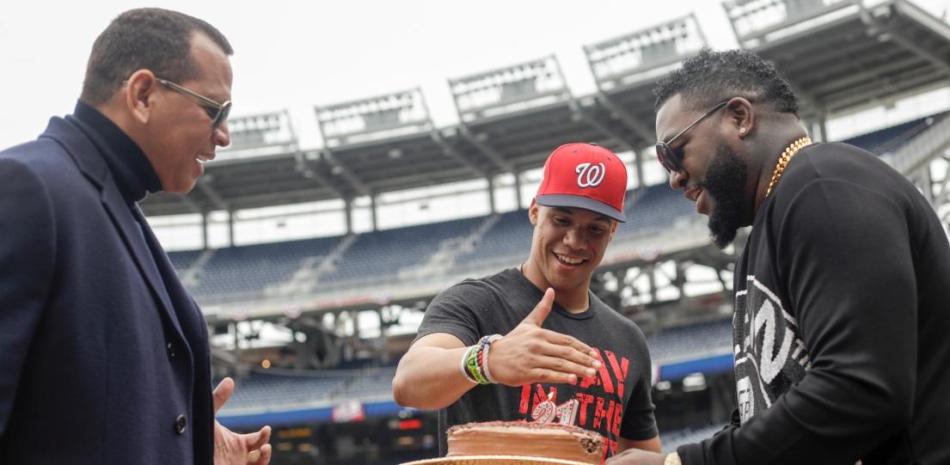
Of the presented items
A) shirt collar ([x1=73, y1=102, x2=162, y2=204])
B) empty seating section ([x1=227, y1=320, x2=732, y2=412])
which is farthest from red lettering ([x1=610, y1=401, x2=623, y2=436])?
empty seating section ([x1=227, y1=320, x2=732, y2=412])

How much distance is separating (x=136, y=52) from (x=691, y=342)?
1037 inches

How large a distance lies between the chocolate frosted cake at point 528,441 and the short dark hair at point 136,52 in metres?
1.36

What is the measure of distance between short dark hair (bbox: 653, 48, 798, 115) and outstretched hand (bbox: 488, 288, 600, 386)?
995 mm

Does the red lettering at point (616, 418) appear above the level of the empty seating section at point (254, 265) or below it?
above

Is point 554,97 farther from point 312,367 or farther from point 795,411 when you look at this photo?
point 795,411

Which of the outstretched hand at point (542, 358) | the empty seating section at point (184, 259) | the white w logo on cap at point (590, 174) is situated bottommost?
the empty seating section at point (184, 259)

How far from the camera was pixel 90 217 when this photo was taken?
2668 millimetres

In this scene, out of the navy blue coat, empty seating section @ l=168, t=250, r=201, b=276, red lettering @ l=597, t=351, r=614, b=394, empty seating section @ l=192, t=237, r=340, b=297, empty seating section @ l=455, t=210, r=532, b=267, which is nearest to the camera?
the navy blue coat

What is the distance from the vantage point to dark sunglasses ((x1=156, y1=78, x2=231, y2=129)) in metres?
2.96

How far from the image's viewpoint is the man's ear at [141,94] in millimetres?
2898

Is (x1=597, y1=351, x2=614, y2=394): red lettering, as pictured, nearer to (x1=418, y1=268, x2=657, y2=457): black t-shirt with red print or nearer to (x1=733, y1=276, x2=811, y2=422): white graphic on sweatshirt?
(x1=418, y1=268, x2=657, y2=457): black t-shirt with red print

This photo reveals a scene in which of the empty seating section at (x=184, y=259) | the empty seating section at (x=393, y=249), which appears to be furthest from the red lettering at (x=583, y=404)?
the empty seating section at (x=184, y=259)

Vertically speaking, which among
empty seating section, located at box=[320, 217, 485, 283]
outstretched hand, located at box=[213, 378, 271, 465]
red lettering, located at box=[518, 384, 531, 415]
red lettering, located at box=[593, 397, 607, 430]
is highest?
outstretched hand, located at box=[213, 378, 271, 465]

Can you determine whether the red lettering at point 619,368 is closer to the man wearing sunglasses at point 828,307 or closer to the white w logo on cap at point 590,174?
the white w logo on cap at point 590,174
